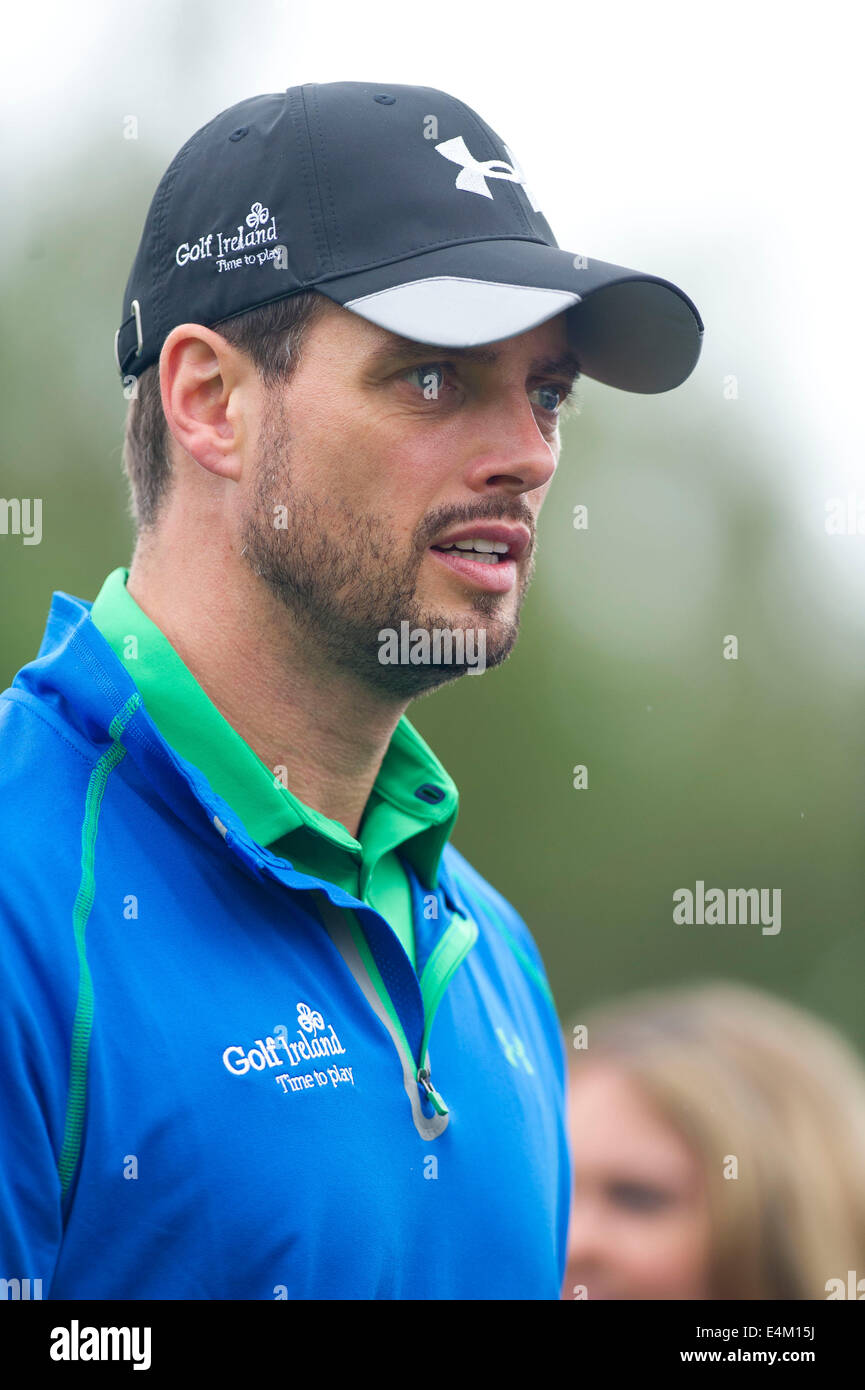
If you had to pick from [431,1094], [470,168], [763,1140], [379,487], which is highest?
[470,168]

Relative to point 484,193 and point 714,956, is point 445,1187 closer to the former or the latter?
point 484,193

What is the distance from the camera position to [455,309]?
1825mm

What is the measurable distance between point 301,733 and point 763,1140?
1.63m

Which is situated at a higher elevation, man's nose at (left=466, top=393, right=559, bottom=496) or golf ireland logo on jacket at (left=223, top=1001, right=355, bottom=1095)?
man's nose at (left=466, top=393, right=559, bottom=496)

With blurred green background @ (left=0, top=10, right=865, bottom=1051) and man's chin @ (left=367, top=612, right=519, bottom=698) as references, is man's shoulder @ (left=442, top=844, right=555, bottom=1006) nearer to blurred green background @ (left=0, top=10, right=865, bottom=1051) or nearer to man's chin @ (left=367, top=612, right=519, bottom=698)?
man's chin @ (left=367, top=612, right=519, bottom=698)

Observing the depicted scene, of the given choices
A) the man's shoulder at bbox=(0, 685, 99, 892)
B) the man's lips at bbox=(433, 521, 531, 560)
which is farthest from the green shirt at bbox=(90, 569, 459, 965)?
the man's lips at bbox=(433, 521, 531, 560)

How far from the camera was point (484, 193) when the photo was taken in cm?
197

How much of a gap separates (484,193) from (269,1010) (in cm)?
121

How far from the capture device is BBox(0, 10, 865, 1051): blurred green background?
8297 mm

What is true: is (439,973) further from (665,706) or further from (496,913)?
(665,706)

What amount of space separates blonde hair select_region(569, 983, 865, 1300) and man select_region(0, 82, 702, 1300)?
2.66 ft

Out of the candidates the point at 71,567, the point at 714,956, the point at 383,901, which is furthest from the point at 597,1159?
the point at 714,956
